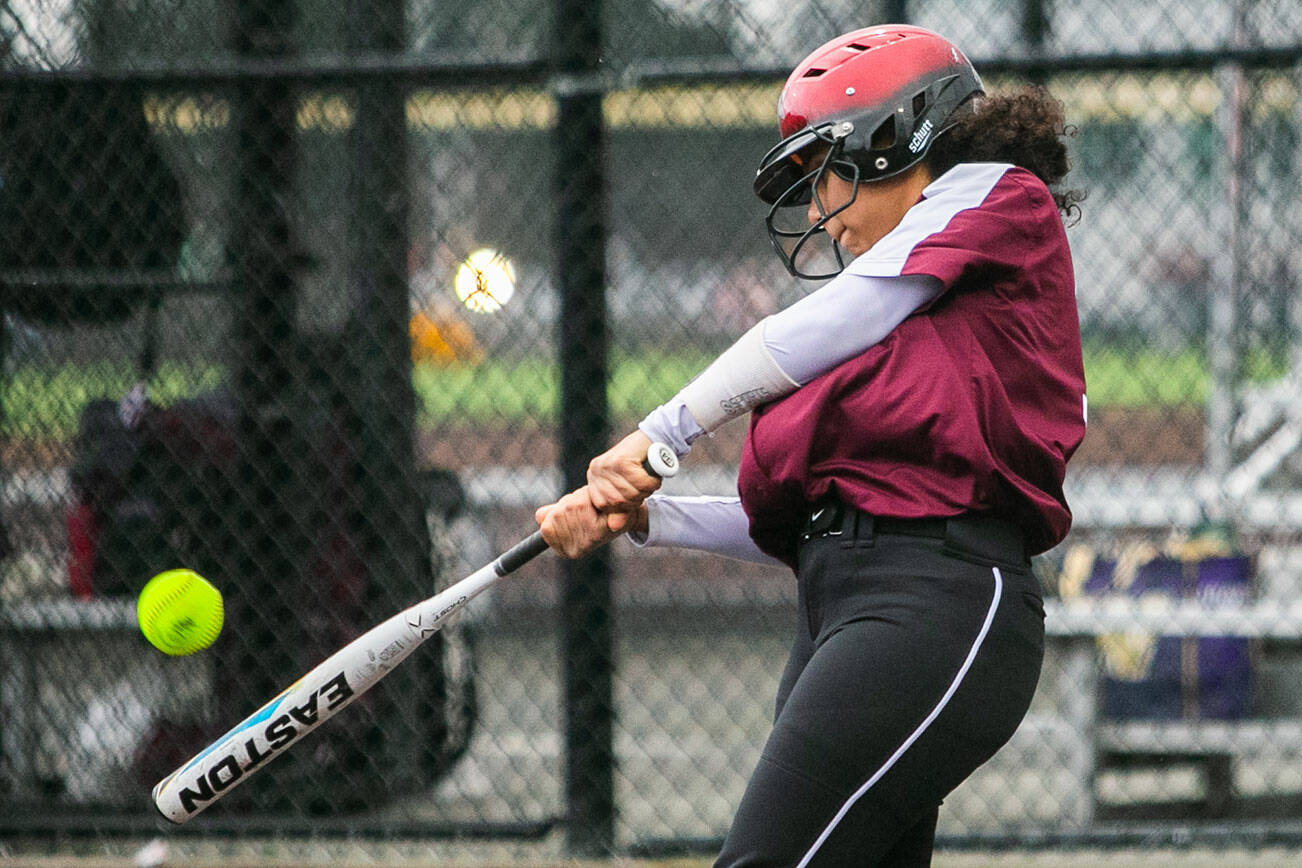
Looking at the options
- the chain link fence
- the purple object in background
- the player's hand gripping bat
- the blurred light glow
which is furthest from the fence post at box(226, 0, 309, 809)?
the purple object in background

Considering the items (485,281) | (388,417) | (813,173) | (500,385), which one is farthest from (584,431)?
(500,385)

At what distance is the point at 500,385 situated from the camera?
548 cm

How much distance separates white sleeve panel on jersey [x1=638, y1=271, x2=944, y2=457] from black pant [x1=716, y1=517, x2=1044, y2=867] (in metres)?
0.25

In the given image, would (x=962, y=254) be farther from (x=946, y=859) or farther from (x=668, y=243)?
(x=668, y=243)

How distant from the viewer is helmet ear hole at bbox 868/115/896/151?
2154 mm

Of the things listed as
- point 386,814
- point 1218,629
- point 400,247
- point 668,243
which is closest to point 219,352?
point 400,247

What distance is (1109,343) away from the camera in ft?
18.5

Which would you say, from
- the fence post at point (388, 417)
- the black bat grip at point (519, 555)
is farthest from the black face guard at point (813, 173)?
the fence post at point (388, 417)

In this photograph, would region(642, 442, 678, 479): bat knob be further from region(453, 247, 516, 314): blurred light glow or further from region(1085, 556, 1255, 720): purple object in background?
region(1085, 556, 1255, 720): purple object in background

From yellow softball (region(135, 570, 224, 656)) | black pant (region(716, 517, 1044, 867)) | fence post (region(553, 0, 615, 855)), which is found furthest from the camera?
fence post (region(553, 0, 615, 855))

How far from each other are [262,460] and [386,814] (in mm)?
1077

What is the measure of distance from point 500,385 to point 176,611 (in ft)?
9.48

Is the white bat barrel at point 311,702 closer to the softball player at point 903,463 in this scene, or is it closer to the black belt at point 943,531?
the softball player at point 903,463

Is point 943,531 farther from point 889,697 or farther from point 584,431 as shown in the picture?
point 584,431
